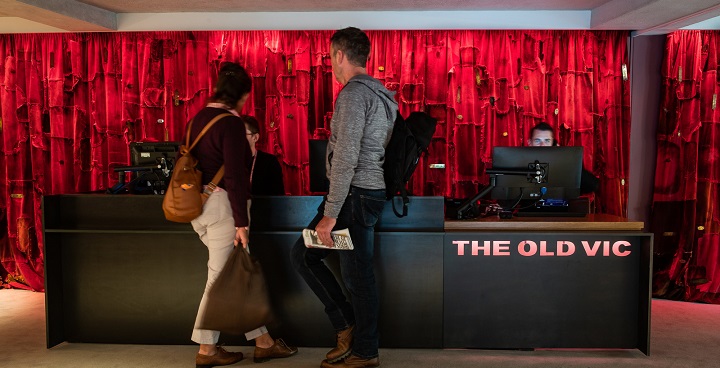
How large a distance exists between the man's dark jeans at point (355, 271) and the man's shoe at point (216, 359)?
0.62 metres

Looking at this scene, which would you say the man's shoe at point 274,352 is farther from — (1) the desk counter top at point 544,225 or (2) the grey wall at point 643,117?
(2) the grey wall at point 643,117

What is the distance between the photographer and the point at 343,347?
297cm

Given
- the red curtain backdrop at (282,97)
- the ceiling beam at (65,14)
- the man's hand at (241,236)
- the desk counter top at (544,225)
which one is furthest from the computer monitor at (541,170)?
the ceiling beam at (65,14)

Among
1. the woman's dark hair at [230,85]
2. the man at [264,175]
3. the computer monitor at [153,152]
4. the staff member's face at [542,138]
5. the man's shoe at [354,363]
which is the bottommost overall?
the man's shoe at [354,363]

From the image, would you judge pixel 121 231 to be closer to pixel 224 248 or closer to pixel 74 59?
pixel 224 248

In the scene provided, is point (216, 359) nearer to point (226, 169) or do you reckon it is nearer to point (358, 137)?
point (226, 169)

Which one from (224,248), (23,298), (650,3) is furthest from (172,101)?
(650,3)

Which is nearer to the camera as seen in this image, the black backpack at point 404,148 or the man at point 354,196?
the man at point 354,196

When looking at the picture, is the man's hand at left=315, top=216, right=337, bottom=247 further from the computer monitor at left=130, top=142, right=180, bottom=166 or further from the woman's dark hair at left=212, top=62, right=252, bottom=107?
the computer monitor at left=130, top=142, right=180, bottom=166

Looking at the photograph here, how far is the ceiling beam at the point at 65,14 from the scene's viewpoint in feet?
14.0

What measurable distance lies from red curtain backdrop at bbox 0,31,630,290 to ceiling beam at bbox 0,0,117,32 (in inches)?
9.1

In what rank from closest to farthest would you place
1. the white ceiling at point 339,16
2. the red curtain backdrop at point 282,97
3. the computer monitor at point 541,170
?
1. the computer monitor at point 541,170
2. the white ceiling at point 339,16
3. the red curtain backdrop at point 282,97

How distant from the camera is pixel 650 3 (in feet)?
13.6

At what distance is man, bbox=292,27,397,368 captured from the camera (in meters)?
2.60
